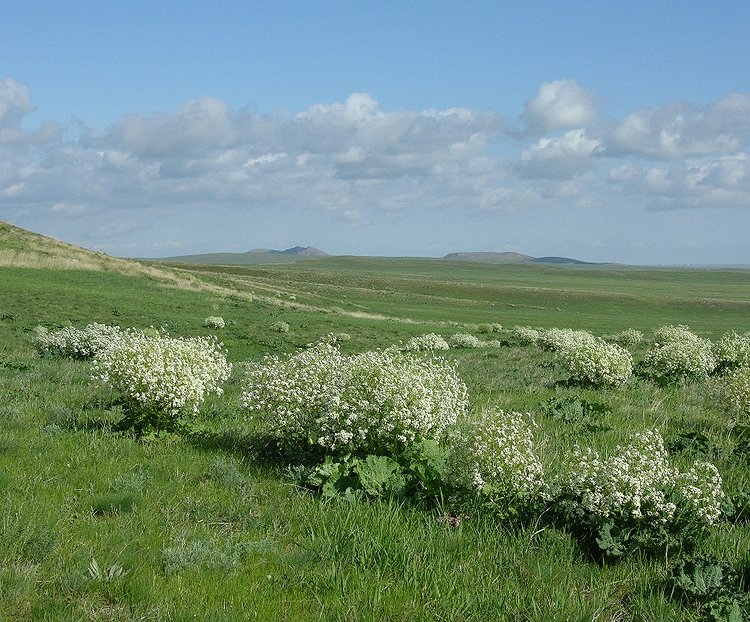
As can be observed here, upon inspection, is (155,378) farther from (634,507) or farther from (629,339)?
(629,339)

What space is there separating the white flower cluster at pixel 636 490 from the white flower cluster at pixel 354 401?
1.95m

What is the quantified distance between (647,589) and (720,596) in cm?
55

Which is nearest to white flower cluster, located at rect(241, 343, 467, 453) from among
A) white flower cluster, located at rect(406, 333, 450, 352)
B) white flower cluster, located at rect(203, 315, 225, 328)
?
white flower cluster, located at rect(406, 333, 450, 352)

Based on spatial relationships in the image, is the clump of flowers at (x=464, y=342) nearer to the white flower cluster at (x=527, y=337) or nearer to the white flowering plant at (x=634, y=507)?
the white flower cluster at (x=527, y=337)

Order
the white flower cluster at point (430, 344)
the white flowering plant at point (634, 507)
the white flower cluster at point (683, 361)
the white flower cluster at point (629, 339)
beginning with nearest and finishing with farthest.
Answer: the white flowering plant at point (634, 507) < the white flower cluster at point (683, 361) < the white flower cluster at point (430, 344) < the white flower cluster at point (629, 339)

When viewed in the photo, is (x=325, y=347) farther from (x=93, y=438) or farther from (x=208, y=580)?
(x=208, y=580)

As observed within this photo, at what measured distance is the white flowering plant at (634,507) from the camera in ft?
20.4

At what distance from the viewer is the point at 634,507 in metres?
6.40

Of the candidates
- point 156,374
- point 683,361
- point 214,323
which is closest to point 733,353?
point 683,361

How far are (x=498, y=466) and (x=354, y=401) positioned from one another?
2.04 meters

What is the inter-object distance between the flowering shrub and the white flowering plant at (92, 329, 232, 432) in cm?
396

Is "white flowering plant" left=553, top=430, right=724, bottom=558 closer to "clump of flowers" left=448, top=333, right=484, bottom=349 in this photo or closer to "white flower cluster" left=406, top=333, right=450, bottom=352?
"white flower cluster" left=406, top=333, right=450, bottom=352

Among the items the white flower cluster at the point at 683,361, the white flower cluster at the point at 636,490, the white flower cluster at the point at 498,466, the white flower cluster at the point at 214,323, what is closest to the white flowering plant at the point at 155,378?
the white flower cluster at the point at 498,466

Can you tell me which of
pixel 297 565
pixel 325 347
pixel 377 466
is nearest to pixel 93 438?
pixel 325 347
